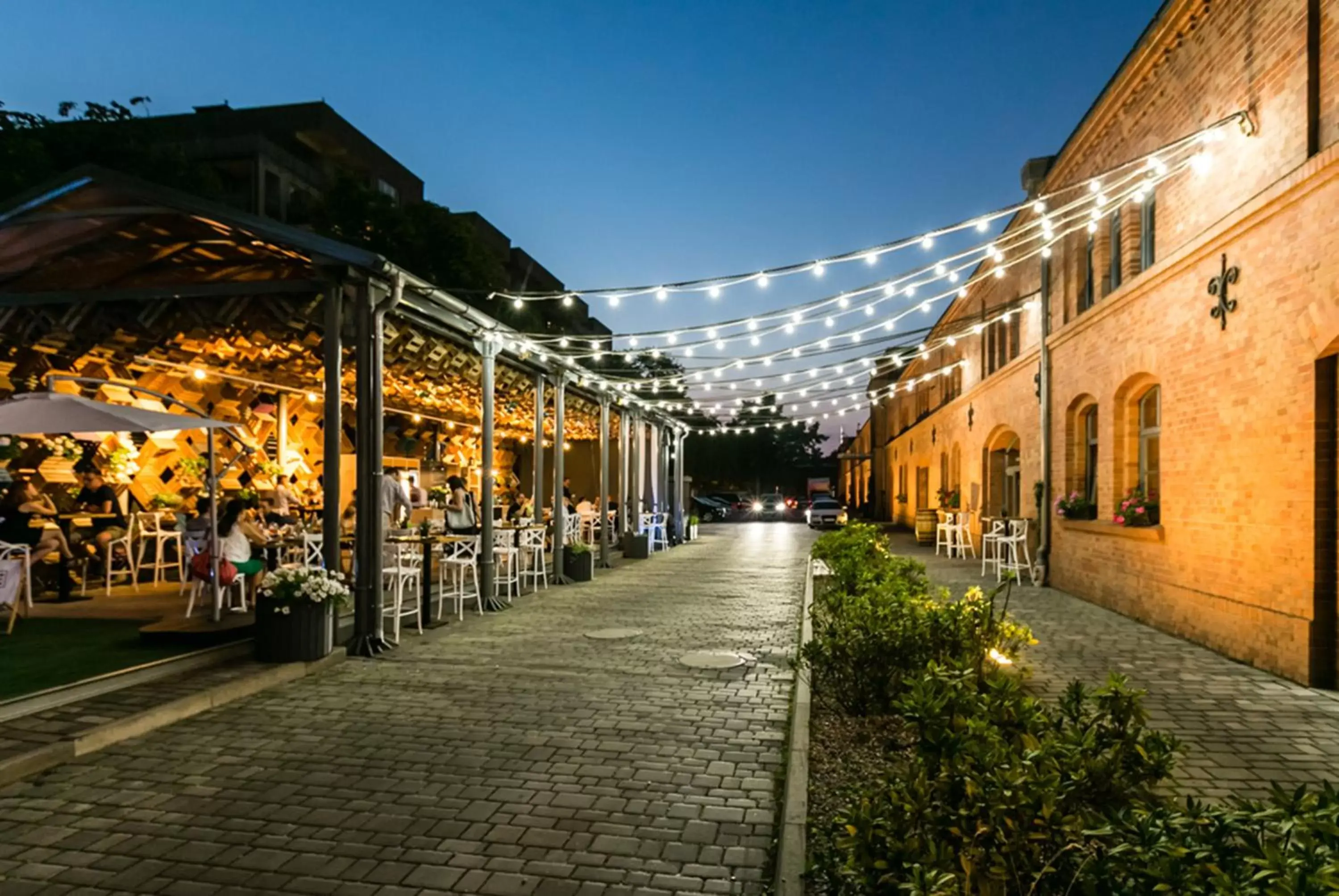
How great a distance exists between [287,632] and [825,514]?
28.9 meters

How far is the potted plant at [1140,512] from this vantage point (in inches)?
361

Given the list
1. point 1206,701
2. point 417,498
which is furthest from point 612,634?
point 417,498

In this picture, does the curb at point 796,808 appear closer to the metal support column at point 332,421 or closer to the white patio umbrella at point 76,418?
the metal support column at point 332,421

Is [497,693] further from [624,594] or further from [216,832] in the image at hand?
[624,594]

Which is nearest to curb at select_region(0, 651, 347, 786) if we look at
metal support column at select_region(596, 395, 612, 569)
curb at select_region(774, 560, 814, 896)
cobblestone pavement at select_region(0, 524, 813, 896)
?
cobblestone pavement at select_region(0, 524, 813, 896)

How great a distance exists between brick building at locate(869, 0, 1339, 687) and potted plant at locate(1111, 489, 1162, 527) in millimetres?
138

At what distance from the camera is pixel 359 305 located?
292 inches

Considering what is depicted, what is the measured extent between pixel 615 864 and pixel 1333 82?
7.61m

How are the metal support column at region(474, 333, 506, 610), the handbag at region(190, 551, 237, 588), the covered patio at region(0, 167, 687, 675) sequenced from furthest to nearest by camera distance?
1. the metal support column at region(474, 333, 506, 610)
2. the handbag at region(190, 551, 237, 588)
3. the covered patio at region(0, 167, 687, 675)

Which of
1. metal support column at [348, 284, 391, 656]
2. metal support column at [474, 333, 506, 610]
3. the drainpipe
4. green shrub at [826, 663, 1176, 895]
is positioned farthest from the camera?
the drainpipe

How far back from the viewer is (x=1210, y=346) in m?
7.73

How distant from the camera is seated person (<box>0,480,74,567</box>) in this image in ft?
28.9

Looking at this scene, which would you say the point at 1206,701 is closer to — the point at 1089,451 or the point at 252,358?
the point at 1089,451

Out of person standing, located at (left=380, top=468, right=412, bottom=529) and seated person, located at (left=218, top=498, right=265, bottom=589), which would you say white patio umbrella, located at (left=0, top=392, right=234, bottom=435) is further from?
person standing, located at (left=380, top=468, right=412, bottom=529)
